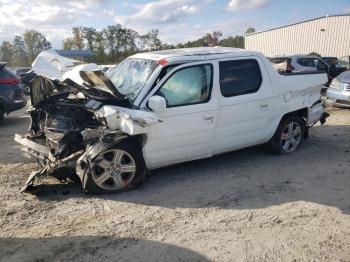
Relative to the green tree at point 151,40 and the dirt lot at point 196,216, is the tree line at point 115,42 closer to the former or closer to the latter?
the green tree at point 151,40

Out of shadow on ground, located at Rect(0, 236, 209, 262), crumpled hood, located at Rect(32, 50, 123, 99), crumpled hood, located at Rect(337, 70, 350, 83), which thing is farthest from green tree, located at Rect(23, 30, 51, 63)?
shadow on ground, located at Rect(0, 236, 209, 262)

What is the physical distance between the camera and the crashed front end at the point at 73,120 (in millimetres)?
5109

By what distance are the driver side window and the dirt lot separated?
1.14m

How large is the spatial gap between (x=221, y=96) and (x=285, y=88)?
4.73 ft

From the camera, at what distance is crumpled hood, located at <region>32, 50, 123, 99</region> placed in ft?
17.8

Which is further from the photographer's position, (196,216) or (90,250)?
(196,216)

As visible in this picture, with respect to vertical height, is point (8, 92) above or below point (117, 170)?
above

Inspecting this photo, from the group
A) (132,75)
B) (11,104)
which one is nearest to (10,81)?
(11,104)

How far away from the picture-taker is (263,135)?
6.56m

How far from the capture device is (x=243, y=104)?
6.13 m

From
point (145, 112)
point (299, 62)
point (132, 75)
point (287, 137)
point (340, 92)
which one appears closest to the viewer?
point (145, 112)

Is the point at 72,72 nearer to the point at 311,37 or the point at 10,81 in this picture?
Result: the point at 10,81

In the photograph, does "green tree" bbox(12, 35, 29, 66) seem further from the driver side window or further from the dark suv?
the driver side window

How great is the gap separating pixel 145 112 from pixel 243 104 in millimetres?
1736
